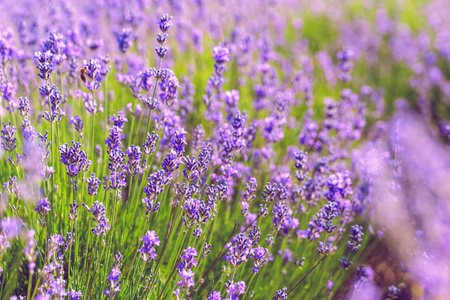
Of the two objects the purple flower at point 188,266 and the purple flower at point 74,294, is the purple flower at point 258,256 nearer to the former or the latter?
the purple flower at point 188,266

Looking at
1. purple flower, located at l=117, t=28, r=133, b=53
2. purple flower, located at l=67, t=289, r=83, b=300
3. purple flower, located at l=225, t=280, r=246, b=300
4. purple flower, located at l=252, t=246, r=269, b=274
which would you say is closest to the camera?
purple flower, located at l=67, t=289, r=83, b=300

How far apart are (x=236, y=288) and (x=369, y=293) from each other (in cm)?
86

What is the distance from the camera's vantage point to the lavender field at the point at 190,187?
1.92 m

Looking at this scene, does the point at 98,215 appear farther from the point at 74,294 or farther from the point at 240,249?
the point at 240,249

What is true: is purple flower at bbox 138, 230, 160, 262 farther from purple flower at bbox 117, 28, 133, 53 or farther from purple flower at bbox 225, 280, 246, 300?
purple flower at bbox 117, 28, 133, 53

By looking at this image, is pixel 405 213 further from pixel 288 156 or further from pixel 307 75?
pixel 307 75

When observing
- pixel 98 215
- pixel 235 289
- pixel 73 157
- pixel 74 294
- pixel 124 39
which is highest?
pixel 124 39

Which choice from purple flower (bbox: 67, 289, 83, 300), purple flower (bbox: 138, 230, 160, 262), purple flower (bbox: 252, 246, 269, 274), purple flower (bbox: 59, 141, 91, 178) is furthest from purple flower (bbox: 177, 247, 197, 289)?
purple flower (bbox: 59, 141, 91, 178)

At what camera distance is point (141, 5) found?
4434 mm

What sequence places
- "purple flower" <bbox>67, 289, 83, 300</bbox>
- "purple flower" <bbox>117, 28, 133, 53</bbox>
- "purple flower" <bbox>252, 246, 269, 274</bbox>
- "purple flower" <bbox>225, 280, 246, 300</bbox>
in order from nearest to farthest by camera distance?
"purple flower" <bbox>67, 289, 83, 300</bbox> < "purple flower" <bbox>225, 280, 246, 300</bbox> < "purple flower" <bbox>252, 246, 269, 274</bbox> < "purple flower" <bbox>117, 28, 133, 53</bbox>

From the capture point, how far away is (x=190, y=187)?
1985mm

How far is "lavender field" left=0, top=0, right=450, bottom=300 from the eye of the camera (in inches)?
75.4

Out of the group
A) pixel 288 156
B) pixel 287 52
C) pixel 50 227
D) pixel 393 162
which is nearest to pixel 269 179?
pixel 288 156

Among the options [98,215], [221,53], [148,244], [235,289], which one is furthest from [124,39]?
[235,289]
